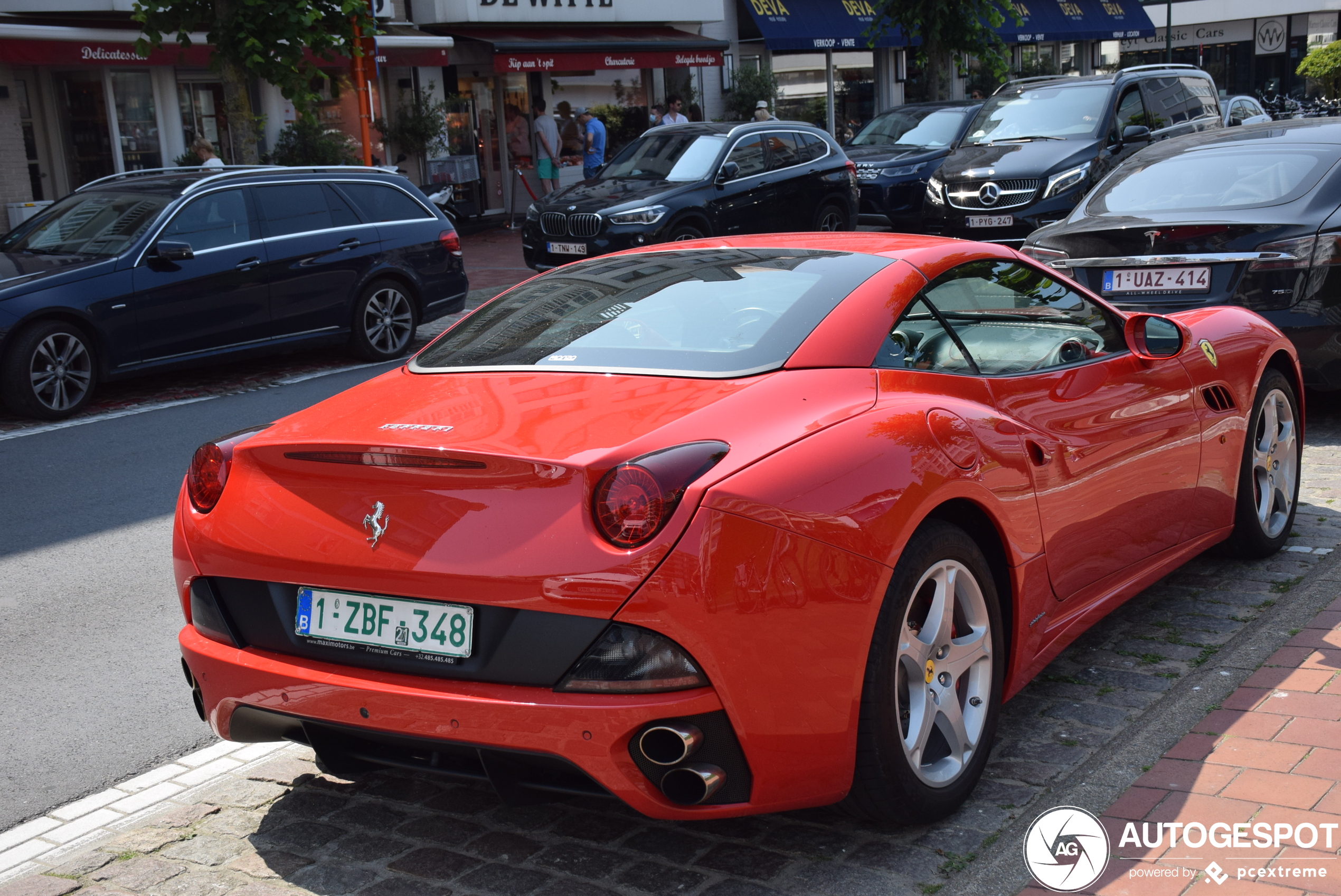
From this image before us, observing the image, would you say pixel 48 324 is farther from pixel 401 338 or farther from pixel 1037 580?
pixel 1037 580

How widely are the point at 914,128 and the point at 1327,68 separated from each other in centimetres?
3119

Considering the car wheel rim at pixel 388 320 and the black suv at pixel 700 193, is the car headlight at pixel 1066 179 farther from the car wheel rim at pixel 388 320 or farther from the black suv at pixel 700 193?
the car wheel rim at pixel 388 320

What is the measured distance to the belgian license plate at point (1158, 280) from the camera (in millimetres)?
7223

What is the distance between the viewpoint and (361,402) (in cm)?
348

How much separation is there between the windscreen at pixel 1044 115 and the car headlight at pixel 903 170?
2309 mm

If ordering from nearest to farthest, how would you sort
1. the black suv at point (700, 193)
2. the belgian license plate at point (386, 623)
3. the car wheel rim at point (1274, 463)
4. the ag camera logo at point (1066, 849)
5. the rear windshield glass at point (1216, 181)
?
the belgian license plate at point (386, 623)
the ag camera logo at point (1066, 849)
the car wheel rim at point (1274, 463)
the rear windshield glass at point (1216, 181)
the black suv at point (700, 193)

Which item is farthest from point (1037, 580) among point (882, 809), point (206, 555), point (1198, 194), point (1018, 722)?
point (1198, 194)

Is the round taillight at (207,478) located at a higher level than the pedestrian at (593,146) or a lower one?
lower

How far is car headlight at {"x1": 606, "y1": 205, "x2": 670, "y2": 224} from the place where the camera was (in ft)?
46.6

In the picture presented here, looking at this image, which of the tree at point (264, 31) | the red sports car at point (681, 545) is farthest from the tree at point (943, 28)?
the red sports car at point (681, 545)

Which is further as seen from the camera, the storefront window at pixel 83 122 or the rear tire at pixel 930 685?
the storefront window at pixel 83 122

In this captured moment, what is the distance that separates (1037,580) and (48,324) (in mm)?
8044

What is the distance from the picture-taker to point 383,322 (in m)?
11.7

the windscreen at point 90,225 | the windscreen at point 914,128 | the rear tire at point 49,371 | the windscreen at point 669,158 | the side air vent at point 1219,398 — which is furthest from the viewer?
the windscreen at point 914,128
